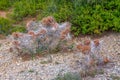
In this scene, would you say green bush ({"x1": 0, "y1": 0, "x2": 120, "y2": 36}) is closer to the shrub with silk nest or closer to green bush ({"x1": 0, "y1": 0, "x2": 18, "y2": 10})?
the shrub with silk nest

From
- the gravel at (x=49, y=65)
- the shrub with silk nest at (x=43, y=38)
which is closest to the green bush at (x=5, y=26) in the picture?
the gravel at (x=49, y=65)

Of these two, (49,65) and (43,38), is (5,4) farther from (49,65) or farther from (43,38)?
(49,65)

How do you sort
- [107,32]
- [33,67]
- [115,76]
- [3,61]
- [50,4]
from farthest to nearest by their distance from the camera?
[50,4] < [107,32] < [3,61] < [33,67] < [115,76]

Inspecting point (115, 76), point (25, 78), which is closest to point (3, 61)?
point (25, 78)

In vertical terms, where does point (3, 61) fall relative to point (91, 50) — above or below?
below

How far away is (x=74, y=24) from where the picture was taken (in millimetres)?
8234

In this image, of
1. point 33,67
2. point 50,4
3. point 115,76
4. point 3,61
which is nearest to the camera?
point 115,76

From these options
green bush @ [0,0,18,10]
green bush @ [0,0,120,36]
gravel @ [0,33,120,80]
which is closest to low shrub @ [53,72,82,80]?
gravel @ [0,33,120,80]

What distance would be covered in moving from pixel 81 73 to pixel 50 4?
8.85ft

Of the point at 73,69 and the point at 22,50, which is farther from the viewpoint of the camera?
the point at 22,50

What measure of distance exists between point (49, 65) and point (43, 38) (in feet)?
2.05

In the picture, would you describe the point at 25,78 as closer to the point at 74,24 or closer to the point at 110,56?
the point at 110,56

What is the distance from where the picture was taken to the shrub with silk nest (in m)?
7.22

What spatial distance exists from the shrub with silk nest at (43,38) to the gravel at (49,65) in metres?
0.19
